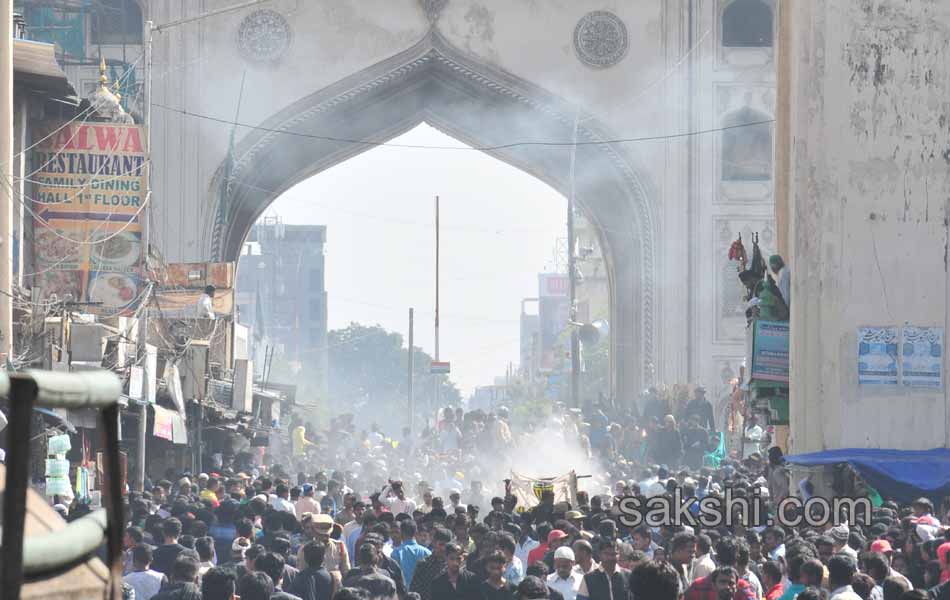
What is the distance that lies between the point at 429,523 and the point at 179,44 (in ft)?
59.0

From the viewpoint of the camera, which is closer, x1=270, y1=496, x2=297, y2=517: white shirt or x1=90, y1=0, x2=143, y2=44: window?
x1=270, y1=496, x2=297, y2=517: white shirt

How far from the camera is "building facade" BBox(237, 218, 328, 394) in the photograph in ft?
310

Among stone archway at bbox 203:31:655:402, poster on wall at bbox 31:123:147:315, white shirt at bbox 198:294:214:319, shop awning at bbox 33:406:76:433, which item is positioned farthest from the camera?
stone archway at bbox 203:31:655:402

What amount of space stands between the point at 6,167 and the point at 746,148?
15.0 m

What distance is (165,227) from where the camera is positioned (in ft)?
89.0

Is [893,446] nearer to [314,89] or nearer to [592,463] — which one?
[592,463]

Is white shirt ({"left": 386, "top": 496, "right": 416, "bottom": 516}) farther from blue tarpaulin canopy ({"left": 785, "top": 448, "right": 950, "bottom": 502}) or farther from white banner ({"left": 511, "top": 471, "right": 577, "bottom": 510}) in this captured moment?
blue tarpaulin canopy ({"left": 785, "top": 448, "right": 950, "bottom": 502})

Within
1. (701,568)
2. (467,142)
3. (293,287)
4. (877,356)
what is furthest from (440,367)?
(293,287)

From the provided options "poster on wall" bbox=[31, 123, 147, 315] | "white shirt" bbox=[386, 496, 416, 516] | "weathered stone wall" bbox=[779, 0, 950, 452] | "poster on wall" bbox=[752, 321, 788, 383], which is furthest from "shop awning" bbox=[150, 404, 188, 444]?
"weathered stone wall" bbox=[779, 0, 950, 452]

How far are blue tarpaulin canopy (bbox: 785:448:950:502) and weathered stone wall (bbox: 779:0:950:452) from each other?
0.41m

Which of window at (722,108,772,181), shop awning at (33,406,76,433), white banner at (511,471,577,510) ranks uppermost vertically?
window at (722,108,772,181)

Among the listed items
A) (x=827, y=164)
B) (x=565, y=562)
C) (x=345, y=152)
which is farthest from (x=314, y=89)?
(x=565, y=562)

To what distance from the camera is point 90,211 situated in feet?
64.5

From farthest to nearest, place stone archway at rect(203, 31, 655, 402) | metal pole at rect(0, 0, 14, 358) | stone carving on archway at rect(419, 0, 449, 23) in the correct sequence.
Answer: stone carving on archway at rect(419, 0, 449, 23) < stone archway at rect(203, 31, 655, 402) < metal pole at rect(0, 0, 14, 358)
